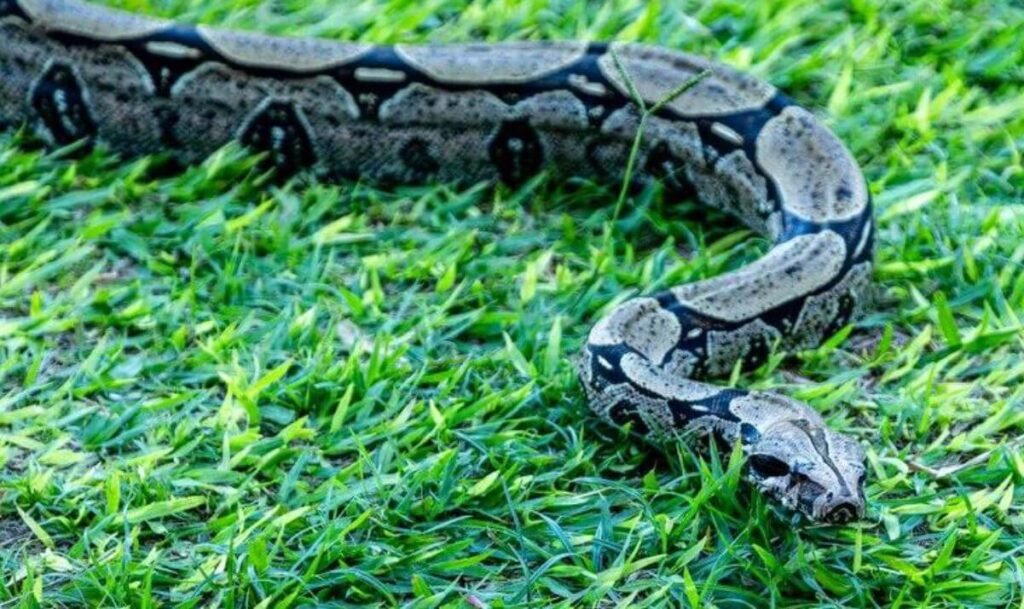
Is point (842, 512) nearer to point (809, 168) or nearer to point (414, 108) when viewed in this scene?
point (809, 168)

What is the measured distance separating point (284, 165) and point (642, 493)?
106 inches

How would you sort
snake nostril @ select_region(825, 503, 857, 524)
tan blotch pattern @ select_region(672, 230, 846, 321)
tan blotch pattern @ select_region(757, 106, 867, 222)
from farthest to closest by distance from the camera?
tan blotch pattern @ select_region(757, 106, 867, 222), tan blotch pattern @ select_region(672, 230, 846, 321), snake nostril @ select_region(825, 503, 857, 524)

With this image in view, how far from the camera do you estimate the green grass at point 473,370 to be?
13.5 ft

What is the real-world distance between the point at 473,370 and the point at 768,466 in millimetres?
1254

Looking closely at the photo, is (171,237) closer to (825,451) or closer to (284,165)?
(284,165)

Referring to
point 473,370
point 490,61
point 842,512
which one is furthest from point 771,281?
point 490,61

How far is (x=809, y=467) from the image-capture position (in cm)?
407

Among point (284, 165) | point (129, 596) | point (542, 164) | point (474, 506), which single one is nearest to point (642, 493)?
point (474, 506)

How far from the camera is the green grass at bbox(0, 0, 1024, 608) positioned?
4105 millimetres

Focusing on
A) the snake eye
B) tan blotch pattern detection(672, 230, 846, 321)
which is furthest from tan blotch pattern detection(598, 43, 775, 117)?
the snake eye

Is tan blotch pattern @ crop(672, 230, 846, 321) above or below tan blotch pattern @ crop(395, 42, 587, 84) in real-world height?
below

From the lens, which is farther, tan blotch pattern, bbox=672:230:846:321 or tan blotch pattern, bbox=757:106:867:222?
tan blotch pattern, bbox=757:106:867:222

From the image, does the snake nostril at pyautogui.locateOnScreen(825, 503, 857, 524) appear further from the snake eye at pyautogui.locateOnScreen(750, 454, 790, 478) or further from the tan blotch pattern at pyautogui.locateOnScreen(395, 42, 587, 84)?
the tan blotch pattern at pyautogui.locateOnScreen(395, 42, 587, 84)

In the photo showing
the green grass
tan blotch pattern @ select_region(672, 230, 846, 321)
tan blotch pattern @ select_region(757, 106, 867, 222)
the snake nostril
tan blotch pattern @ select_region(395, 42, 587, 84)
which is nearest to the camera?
the snake nostril
